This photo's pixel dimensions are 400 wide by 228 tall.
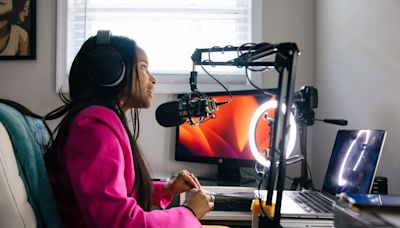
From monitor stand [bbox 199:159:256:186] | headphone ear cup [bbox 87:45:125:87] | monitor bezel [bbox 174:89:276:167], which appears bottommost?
monitor stand [bbox 199:159:256:186]

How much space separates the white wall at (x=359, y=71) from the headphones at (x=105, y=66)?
0.87 m

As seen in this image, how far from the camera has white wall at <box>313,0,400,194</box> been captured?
116 cm

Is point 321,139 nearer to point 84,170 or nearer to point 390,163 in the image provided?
point 390,163

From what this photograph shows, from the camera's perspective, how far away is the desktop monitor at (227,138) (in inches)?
71.4

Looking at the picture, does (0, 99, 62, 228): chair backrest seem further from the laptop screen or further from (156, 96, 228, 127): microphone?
the laptop screen

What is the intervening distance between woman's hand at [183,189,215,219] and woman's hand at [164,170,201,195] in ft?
0.40

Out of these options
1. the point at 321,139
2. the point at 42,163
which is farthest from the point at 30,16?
the point at 321,139

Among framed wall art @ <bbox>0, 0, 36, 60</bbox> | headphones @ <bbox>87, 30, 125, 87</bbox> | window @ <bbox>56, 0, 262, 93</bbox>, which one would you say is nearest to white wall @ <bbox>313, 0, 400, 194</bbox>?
window @ <bbox>56, 0, 262, 93</bbox>

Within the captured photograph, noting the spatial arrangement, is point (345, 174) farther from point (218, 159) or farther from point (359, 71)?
point (218, 159)

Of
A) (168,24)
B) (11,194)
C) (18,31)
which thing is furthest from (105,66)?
(18,31)

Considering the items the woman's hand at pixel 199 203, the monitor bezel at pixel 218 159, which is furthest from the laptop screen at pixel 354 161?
the monitor bezel at pixel 218 159

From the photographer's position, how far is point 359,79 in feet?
4.63

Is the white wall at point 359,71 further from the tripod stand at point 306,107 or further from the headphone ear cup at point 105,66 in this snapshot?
the headphone ear cup at point 105,66

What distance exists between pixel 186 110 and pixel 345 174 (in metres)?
0.54
